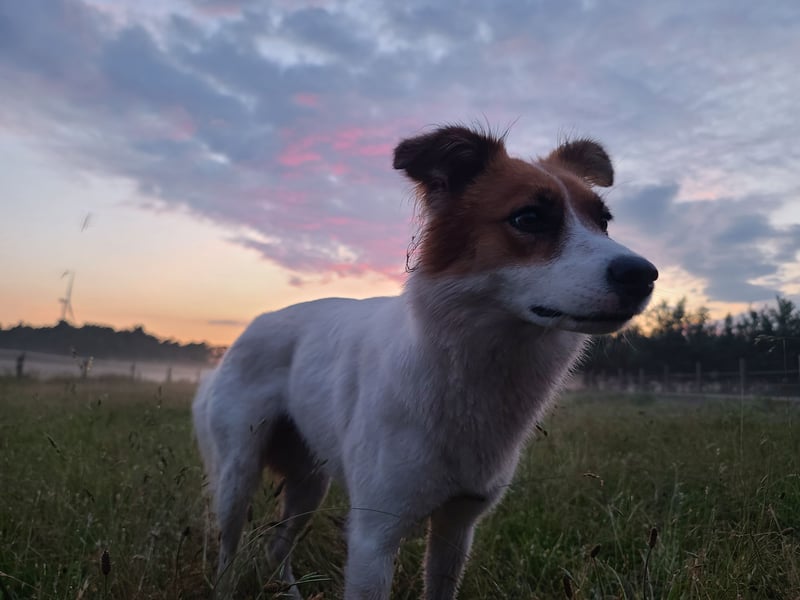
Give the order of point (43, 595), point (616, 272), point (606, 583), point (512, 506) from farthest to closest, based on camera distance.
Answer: point (512, 506) < point (606, 583) < point (43, 595) < point (616, 272)

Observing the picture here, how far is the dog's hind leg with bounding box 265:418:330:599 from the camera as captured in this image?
363 cm

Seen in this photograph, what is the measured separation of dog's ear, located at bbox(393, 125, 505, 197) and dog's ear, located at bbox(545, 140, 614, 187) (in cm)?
79

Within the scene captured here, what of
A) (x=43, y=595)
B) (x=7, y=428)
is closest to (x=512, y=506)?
(x=43, y=595)

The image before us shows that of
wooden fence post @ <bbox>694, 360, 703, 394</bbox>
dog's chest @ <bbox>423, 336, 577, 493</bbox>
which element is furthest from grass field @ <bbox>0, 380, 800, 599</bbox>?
wooden fence post @ <bbox>694, 360, 703, 394</bbox>

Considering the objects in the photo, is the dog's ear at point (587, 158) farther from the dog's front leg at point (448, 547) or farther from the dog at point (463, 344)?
the dog's front leg at point (448, 547)

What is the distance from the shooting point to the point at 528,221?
240 cm

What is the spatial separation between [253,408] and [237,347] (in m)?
0.46

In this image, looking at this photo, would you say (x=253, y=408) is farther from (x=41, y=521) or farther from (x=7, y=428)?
(x=7, y=428)

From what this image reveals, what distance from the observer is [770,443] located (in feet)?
12.1

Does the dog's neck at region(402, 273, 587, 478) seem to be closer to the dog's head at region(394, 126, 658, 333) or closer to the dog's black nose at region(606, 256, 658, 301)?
the dog's head at region(394, 126, 658, 333)

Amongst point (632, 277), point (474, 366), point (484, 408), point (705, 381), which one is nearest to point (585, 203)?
point (632, 277)

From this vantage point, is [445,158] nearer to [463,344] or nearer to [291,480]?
[463,344]

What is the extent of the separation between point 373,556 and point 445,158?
1.79 meters

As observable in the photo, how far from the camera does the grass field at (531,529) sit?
7.89 feet
